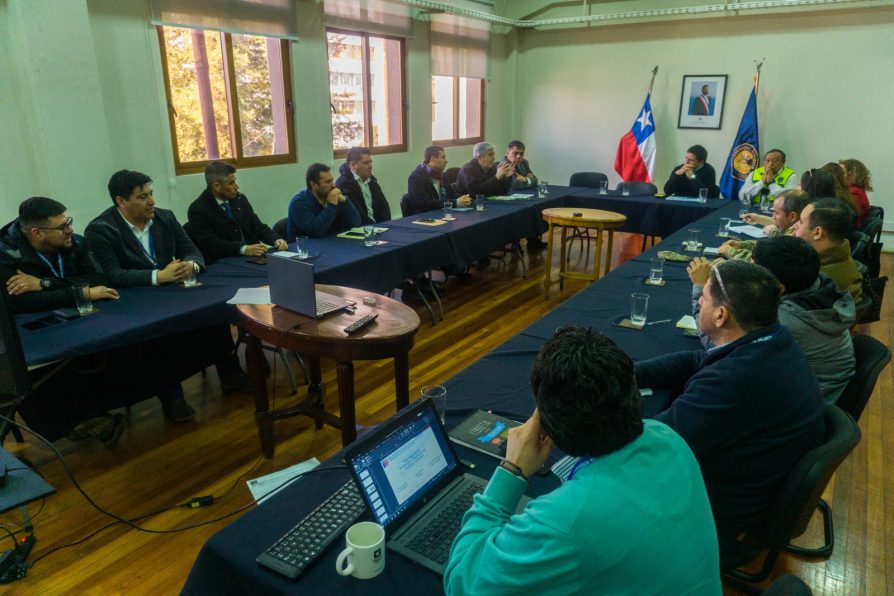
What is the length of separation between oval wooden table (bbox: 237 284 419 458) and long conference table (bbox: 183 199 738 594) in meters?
0.40

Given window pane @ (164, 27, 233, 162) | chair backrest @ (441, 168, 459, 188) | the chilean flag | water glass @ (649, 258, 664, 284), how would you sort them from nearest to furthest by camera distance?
water glass @ (649, 258, 664, 284)
window pane @ (164, 27, 233, 162)
chair backrest @ (441, 168, 459, 188)
the chilean flag

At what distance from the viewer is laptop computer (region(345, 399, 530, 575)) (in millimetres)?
1105

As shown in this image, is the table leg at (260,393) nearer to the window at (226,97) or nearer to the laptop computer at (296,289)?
the laptop computer at (296,289)

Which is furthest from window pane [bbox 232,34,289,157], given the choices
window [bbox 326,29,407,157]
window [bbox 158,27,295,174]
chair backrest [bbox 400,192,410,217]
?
chair backrest [bbox 400,192,410,217]

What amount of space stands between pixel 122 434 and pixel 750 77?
24.0 feet

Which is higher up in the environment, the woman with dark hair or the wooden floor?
the woman with dark hair

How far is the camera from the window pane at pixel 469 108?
8055mm

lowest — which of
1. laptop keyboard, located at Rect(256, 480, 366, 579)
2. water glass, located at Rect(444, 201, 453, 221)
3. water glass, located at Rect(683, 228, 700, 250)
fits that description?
laptop keyboard, located at Rect(256, 480, 366, 579)

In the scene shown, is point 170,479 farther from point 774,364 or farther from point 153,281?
point 774,364

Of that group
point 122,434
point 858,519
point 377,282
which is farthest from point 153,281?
point 858,519

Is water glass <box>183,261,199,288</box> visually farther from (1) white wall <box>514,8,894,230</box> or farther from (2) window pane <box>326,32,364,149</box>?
(1) white wall <box>514,8,894,230</box>

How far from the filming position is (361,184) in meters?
4.75

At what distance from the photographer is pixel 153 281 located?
2855mm

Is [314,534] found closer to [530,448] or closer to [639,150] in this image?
[530,448]
